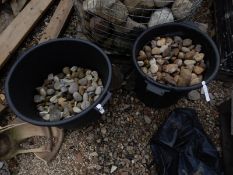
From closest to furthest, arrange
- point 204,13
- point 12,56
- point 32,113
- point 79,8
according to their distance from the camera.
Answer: point 32,113
point 79,8
point 12,56
point 204,13

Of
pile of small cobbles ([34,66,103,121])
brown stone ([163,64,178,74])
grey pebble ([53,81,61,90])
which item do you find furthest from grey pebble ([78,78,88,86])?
brown stone ([163,64,178,74])

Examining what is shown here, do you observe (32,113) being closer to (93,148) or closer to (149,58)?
(93,148)

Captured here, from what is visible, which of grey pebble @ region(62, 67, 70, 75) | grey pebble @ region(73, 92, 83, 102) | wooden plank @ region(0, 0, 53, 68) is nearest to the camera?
grey pebble @ region(73, 92, 83, 102)

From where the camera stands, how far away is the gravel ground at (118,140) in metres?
1.93

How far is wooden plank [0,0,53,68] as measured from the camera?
207cm

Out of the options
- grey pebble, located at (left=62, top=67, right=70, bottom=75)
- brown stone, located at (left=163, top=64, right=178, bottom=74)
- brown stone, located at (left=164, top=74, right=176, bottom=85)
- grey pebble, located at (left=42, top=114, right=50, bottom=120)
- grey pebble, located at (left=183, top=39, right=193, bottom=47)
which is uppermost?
grey pebble, located at (left=183, top=39, right=193, bottom=47)

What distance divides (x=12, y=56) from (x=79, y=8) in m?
0.53

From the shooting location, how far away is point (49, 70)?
195 centimetres

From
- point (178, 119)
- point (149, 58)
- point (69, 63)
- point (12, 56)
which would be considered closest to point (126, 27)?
point (149, 58)

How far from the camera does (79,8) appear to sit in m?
1.95

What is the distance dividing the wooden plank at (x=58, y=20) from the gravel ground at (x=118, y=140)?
0.30m

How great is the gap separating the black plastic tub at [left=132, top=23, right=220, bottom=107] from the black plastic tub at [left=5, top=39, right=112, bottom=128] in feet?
0.65

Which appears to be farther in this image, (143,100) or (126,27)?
(143,100)

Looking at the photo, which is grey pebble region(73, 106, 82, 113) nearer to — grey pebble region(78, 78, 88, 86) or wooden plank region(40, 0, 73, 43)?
grey pebble region(78, 78, 88, 86)
